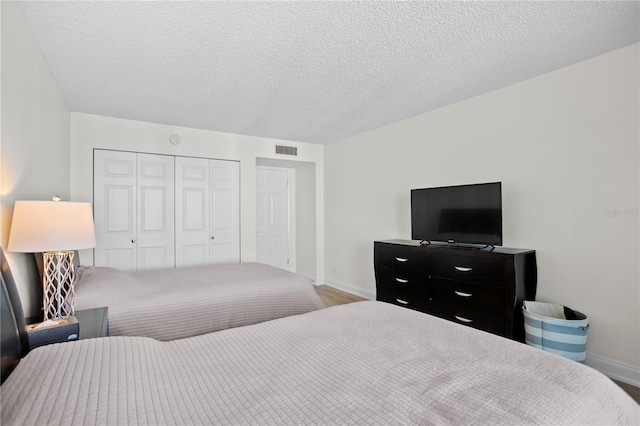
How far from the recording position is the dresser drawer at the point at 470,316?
8.96 ft

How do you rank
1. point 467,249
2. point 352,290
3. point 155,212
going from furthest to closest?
point 352,290
point 155,212
point 467,249

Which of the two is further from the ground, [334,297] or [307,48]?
[307,48]

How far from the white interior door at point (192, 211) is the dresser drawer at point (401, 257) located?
2.45 meters

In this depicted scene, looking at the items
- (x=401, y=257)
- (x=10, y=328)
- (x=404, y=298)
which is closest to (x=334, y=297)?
(x=404, y=298)

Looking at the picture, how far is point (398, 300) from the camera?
12.1 ft

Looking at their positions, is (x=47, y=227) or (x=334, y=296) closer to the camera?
(x=47, y=227)

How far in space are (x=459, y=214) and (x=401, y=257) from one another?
31.6 inches

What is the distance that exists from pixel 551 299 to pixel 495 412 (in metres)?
2.53

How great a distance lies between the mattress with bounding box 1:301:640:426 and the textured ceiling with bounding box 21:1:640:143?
6.03 feet

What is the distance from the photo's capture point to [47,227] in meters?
1.67

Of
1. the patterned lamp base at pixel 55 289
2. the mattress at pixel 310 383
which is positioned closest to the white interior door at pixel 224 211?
the patterned lamp base at pixel 55 289

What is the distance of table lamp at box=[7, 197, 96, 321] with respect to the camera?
5.29 feet

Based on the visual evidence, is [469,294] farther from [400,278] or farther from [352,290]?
[352,290]

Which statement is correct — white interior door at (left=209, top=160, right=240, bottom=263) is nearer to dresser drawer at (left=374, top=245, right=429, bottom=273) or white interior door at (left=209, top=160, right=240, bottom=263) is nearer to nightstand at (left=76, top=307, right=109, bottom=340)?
dresser drawer at (left=374, top=245, right=429, bottom=273)
